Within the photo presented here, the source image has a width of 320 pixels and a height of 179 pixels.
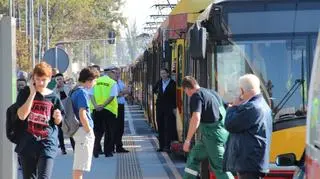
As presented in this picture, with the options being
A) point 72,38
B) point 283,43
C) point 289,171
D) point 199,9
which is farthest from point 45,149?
point 72,38

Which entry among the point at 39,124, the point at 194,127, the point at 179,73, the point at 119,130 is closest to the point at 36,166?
the point at 39,124

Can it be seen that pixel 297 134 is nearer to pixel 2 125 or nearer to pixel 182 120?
pixel 2 125

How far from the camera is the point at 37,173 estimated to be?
9328 millimetres

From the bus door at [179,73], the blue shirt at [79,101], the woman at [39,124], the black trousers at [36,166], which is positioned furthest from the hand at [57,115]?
the bus door at [179,73]

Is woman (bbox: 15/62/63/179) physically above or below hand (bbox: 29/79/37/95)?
below

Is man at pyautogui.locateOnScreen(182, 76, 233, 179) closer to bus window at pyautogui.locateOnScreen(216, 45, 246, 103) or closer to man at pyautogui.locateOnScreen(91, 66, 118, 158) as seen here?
bus window at pyautogui.locateOnScreen(216, 45, 246, 103)

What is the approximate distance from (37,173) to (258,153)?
7.48 feet

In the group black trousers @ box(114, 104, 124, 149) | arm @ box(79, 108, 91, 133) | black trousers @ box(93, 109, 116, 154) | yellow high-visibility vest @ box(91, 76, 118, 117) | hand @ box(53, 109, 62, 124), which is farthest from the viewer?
black trousers @ box(114, 104, 124, 149)

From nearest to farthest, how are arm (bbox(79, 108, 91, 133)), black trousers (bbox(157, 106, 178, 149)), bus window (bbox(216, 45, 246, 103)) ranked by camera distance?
arm (bbox(79, 108, 91, 133))
bus window (bbox(216, 45, 246, 103))
black trousers (bbox(157, 106, 178, 149))

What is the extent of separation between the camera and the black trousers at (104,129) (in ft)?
59.7

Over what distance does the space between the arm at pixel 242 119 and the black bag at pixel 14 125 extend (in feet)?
6.93

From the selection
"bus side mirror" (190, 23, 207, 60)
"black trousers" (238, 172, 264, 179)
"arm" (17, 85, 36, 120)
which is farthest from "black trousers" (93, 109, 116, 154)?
"black trousers" (238, 172, 264, 179)

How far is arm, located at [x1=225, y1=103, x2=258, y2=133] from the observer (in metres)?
8.97

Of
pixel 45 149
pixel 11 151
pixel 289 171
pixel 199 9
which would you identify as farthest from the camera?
pixel 199 9
